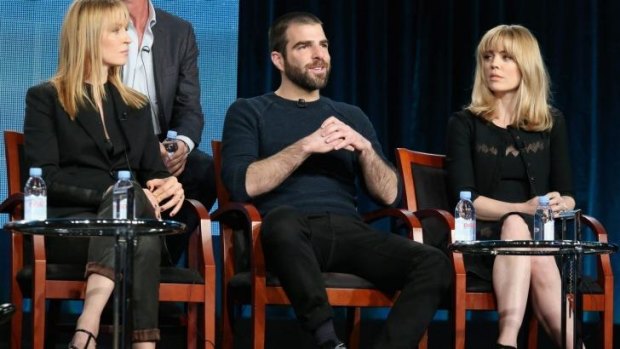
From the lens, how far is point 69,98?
375 centimetres

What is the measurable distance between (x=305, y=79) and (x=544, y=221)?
1.04 m

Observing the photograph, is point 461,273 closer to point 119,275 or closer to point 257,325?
point 257,325

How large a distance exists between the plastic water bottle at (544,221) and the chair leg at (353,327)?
70 cm

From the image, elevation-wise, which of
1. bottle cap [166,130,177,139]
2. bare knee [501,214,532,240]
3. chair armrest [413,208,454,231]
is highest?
bottle cap [166,130,177,139]

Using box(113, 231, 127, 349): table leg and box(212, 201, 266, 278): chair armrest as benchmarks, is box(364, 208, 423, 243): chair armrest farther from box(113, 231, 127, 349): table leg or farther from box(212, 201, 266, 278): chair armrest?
box(113, 231, 127, 349): table leg

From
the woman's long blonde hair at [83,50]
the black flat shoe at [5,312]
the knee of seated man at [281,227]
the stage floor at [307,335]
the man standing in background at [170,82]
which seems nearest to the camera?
the black flat shoe at [5,312]

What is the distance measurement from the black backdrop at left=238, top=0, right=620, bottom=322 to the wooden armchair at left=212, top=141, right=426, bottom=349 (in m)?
1.50

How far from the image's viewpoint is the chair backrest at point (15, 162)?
12.5ft

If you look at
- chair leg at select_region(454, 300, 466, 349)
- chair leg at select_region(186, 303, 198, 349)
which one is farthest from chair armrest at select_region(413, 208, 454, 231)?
chair leg at select_region(186, 303, 198, 349)

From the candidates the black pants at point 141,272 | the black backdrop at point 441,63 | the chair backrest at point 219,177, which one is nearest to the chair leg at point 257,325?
the black pants at point 141,272

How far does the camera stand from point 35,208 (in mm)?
3000

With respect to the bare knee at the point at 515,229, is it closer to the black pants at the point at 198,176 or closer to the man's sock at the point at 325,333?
the man's sock at the point at 325,333

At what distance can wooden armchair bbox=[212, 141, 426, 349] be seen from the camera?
3.64 metres

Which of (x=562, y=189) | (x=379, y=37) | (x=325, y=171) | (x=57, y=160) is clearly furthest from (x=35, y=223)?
(x=379, y=37)
